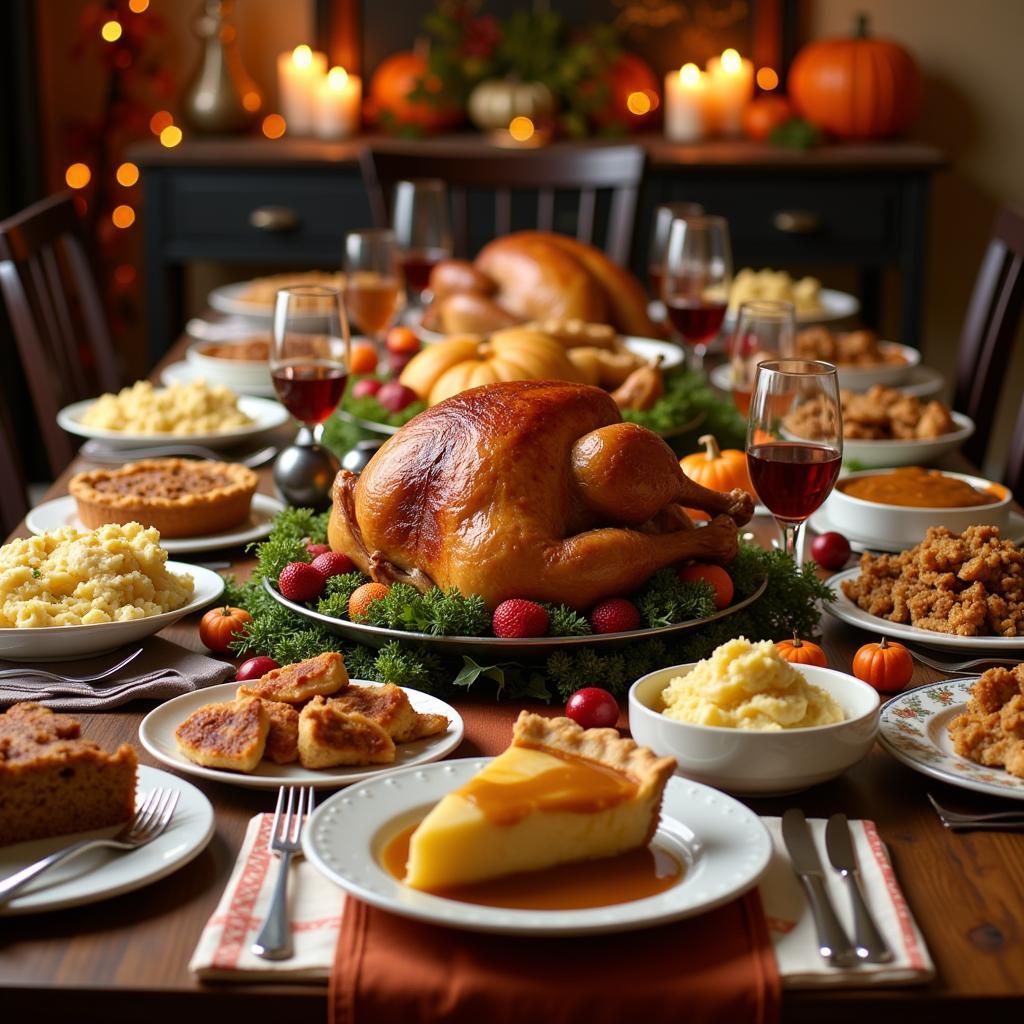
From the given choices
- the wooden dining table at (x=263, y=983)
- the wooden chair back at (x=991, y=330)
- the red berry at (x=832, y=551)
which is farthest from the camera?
the wooden chair back at (x=991, y=330)

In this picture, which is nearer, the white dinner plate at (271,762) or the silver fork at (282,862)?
the silver fork at (282,862)

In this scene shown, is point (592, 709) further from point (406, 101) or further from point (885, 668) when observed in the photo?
point (406, 101)

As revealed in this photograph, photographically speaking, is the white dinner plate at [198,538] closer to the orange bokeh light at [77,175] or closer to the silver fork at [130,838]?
the silver fork at [130,838]

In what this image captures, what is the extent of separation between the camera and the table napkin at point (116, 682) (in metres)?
1.51

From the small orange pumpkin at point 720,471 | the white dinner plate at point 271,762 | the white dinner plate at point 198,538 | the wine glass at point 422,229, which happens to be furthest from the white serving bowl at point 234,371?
the white dinner plate at point 271,762

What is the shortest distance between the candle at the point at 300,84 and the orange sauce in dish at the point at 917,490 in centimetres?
381

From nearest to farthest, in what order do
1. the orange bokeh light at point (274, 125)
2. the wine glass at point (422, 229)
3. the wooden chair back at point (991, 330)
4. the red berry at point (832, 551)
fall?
the red berry at point (832, 551) < the wooden chair back at point (991, 330) < the wine glass at point (422, 229) < the orange bokeh light at point (274, 125)

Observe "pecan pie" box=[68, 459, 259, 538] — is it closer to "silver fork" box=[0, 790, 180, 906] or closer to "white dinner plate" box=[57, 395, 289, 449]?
"white dinner plate" box=[57, 395, 289, 449]

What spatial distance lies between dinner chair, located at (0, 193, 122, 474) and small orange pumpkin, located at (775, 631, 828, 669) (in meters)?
1.85

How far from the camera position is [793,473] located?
5.49 feet

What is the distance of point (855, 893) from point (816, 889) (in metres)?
0.03

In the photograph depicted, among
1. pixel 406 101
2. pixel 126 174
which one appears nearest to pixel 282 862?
pixel 406 101

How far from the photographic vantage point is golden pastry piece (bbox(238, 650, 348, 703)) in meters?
1.39

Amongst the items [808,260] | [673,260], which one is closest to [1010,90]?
[808,260]
